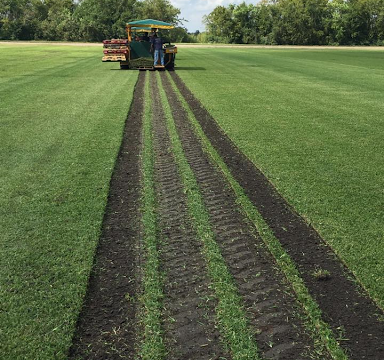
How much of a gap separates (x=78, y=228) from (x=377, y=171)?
4887mm

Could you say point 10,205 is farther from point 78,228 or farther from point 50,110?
point 50,110

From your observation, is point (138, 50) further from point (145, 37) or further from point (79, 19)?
point (79, 19)

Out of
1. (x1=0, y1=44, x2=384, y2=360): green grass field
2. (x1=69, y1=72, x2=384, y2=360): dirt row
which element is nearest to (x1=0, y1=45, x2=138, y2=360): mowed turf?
(x1=0, y1=44, x2=384, y2=360): green grass field

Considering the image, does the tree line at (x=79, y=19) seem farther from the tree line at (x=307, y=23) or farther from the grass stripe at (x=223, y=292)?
the grass stripe at (x=223, y=292)

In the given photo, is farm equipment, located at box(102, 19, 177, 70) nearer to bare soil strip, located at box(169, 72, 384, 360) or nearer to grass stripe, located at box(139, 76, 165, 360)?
grass stripe, located at box(139, 76, 165, 360)

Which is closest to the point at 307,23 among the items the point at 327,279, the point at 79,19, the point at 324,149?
the point at 79,19

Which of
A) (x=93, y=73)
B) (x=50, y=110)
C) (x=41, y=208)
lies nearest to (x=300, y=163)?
(x=41, y=208)

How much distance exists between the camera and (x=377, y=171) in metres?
6.97

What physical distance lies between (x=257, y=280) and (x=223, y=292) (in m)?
0.39

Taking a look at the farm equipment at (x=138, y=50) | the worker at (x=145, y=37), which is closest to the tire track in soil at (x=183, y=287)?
the farm equipment at (x=138, y=50)

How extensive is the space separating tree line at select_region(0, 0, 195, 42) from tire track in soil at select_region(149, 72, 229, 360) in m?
75.1

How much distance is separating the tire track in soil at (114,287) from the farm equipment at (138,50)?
17.4 meters

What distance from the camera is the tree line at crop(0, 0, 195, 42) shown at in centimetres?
7838

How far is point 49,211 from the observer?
17.1 feet
